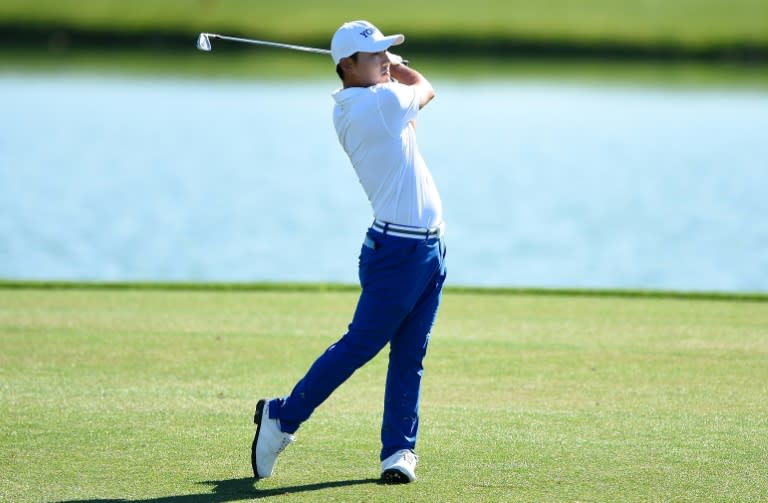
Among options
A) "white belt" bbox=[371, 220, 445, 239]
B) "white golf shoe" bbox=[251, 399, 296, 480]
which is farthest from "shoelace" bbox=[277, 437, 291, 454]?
"white belt" bbox=[371, 220, 445, 239]

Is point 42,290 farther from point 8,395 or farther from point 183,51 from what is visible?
point 183,51

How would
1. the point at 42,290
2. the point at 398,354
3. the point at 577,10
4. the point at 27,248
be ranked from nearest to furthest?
the point at 398,354 → the point at 42,290 → the point at 27,248 → the point at 577,10

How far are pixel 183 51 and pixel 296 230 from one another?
113 ft

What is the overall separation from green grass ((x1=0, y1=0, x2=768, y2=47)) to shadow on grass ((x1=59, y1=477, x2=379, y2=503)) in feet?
162

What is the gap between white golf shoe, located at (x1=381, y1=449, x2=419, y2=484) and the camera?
480 centimetres

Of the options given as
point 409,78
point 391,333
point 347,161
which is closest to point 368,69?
point 409,78

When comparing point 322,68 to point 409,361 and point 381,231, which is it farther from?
point 381,231

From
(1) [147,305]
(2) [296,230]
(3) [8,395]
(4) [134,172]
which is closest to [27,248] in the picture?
(2) [296,230]

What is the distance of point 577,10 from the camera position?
62.2 metres

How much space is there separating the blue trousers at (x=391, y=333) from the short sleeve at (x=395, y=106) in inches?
15.7

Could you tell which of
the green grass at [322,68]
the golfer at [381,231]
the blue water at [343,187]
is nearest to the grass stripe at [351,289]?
the golfer at [381,231]

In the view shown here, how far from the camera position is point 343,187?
25703 millimetres

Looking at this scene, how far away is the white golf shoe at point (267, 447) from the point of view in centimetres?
493

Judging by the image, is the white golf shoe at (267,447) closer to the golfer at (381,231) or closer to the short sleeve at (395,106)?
the golfer at (381,231)
